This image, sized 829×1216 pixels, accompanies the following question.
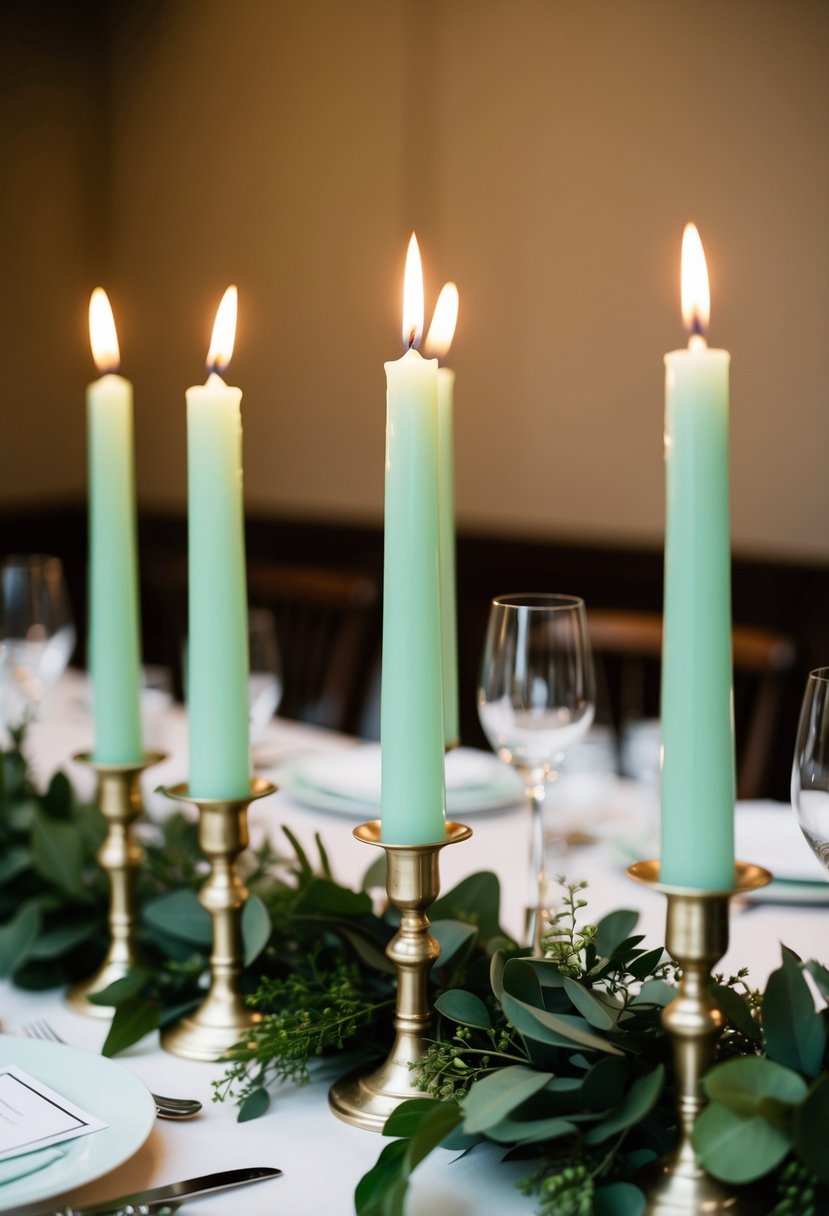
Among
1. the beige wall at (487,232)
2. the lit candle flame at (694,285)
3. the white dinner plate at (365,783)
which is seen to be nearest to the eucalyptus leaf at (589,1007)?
the lit candle flame at (694,285)

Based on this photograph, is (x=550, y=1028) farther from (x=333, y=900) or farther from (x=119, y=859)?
(x=119, y=859)

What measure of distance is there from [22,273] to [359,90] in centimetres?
155

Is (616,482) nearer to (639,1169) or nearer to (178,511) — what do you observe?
(178,511)

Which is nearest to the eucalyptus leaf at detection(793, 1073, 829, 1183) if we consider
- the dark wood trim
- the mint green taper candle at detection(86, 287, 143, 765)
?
the mint green taper candle at detection(86, 287, 143, 765)

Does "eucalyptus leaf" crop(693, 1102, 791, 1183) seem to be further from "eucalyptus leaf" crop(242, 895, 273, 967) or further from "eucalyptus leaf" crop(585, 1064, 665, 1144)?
"eucalyptus leaf" crop(242, 895, 273, 967)

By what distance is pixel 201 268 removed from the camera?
174 inches

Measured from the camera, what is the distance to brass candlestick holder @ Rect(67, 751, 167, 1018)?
3.10ft

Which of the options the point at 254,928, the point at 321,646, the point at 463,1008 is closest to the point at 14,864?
the point at 254,928

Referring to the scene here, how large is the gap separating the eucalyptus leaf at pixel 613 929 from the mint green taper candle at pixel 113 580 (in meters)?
0.37

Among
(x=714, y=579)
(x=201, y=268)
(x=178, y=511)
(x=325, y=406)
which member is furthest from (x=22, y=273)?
(x=714, y=579)

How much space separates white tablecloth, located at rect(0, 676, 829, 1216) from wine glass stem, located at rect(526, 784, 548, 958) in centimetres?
9

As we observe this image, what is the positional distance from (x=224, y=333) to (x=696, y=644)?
0.39 metres

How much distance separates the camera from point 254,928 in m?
0.85

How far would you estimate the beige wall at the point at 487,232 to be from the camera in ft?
9.52
